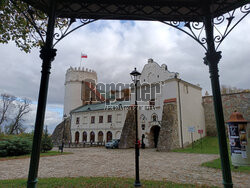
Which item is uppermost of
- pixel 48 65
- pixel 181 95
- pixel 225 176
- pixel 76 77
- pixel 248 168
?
pixel 76 77

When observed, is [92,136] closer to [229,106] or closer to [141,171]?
[229,106]

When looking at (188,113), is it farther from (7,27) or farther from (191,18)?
(7,27)

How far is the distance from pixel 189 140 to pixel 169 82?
26.0ft

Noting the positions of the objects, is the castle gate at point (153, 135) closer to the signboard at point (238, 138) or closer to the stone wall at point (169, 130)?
the stone wall at point (169, 130)

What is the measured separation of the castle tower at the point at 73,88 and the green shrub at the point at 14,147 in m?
27.8

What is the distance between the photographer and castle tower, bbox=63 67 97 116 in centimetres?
4456

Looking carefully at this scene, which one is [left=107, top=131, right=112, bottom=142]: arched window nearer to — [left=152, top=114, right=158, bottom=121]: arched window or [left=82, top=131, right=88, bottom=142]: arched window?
[left=82, top=131, right=88, bottom=142]: arched window

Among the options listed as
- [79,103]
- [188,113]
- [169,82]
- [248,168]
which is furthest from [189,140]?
[79,103]

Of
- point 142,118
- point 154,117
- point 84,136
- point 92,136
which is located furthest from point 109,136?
point 154,117

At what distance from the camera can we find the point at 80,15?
15.0 feet

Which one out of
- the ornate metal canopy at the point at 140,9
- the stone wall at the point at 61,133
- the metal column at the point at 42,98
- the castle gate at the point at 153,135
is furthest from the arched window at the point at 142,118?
the metal column at the point at 42,98

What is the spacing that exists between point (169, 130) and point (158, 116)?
399cm

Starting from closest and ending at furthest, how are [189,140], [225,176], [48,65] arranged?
1. [225,176]
2. [48,65]
3. [189,140]

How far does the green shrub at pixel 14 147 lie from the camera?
15.5 metres
